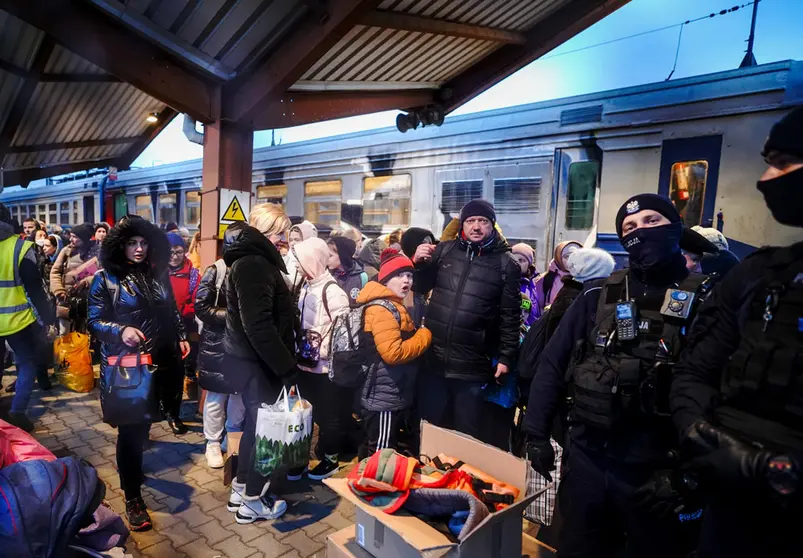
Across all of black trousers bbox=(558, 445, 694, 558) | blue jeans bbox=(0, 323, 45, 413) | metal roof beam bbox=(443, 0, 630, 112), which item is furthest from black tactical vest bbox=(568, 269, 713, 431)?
blue jeans bbox=(0, 323, 45, 413)

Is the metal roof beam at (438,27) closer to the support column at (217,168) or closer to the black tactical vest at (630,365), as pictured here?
the support column at (217,168)

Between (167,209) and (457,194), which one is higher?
(457,194)

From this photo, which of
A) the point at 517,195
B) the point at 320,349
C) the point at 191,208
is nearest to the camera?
the point at 320,349

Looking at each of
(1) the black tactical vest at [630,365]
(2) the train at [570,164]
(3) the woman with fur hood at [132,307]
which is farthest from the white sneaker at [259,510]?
(2) the train at [570,164]

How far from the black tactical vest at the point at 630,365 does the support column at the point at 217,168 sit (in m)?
3.96

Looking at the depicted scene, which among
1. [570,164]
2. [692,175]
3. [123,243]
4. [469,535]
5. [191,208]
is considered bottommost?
[469,535]

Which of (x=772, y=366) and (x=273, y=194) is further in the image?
(x=273, y=194)

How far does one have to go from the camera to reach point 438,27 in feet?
14.4

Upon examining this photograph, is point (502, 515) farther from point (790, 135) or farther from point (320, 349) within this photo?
point (320, 349)

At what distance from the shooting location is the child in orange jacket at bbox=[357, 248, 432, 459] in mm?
3109

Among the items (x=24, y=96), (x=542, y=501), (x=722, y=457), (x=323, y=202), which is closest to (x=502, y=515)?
(x=722, y=457)

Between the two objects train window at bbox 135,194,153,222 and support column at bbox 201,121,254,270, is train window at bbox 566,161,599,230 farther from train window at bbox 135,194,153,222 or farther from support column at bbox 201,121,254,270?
train window at bbox 135,194,153,222

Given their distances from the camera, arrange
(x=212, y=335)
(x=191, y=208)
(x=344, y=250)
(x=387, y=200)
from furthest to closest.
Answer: (x=191, y=208) → (x=387, y=200) → (x=344, y=250) → (x=212, y=335)

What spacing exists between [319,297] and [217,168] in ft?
7.10
